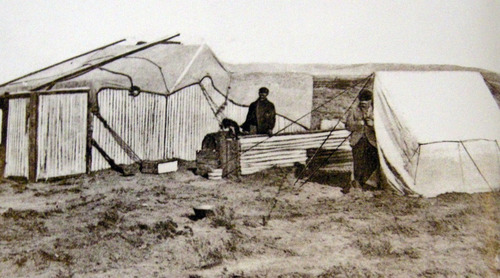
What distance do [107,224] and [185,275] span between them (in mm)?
1518

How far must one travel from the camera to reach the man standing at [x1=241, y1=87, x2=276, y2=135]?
7.63 m

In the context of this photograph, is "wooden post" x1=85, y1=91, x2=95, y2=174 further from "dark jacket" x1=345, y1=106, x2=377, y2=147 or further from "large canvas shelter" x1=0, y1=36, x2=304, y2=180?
"dark jacket" x1=345, y1=106, x2=377, y2=147

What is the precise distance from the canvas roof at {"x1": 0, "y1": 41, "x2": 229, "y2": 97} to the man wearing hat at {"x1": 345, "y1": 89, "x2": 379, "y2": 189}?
3377 mm

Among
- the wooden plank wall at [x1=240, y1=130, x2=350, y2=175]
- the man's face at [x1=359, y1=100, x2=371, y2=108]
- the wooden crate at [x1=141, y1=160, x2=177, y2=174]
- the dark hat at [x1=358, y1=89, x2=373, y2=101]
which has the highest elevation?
the dark hat at [x1=358, y1=89, x2=373, y2=101]

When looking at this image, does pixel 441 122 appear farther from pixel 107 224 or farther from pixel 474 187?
pixel 107 224

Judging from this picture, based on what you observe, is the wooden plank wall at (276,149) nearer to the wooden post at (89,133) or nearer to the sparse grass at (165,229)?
the sparse grass at (165,229)

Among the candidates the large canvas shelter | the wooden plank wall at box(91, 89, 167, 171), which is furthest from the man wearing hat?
the wooden plank wall at box(91, 89, 167, 171)

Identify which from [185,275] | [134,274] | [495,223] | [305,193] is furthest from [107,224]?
[495,223]

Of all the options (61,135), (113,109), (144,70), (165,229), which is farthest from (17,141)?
(165,229)

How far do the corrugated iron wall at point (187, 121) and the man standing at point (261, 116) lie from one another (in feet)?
4.93

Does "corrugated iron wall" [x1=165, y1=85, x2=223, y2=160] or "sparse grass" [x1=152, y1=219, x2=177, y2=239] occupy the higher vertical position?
"corrugated iron wall" [x1=165, y1=85, x2=223, y2=160]

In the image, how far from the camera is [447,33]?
16.7 feet

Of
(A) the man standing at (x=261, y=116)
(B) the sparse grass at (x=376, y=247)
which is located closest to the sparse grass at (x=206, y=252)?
(B) the sparse grass at (x=376, y=247)

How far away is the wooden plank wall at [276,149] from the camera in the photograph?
→ 704cm
